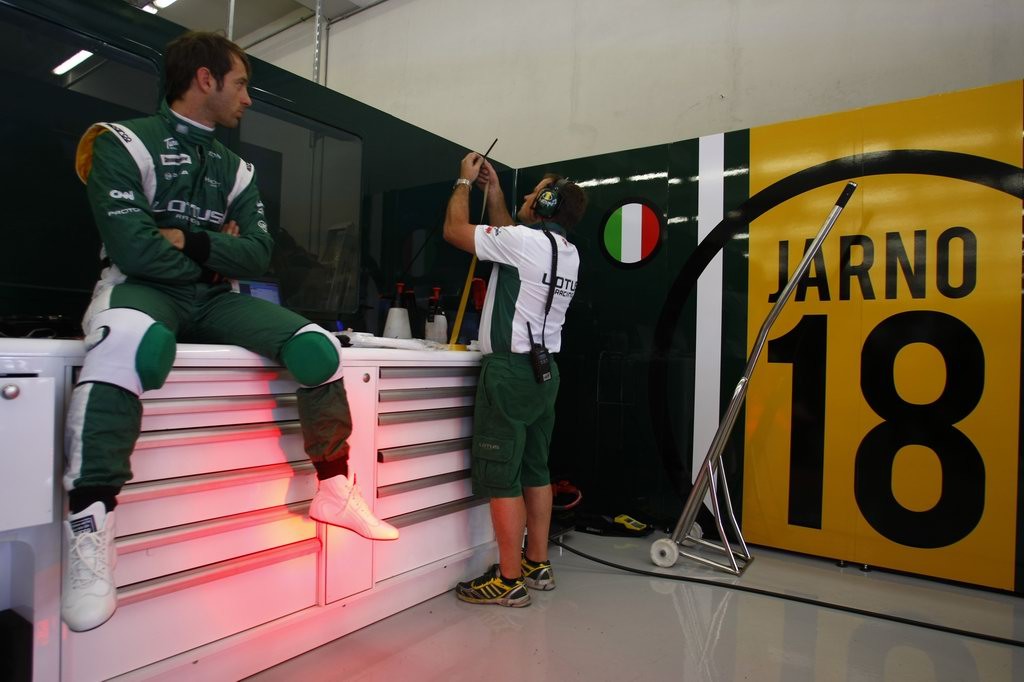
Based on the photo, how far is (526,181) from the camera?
3.50 metres

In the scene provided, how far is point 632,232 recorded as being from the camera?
3.13 metres

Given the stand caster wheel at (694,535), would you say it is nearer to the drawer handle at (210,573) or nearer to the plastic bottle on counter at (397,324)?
the plastic bottle on counter at (397,324)

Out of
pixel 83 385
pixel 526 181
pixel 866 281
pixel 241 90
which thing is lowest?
pixel 83 385

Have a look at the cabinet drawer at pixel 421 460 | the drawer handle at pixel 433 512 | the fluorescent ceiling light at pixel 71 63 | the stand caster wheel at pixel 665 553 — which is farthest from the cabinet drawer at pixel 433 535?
the fluorescent ceiling light at pixel 71 63

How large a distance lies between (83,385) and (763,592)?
2.33 m

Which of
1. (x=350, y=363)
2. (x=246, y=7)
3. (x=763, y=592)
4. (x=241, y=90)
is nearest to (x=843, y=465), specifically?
(x=763, y=592)

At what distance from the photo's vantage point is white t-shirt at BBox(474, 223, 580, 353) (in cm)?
218

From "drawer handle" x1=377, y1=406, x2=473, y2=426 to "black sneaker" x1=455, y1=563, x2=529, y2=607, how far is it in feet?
2.04

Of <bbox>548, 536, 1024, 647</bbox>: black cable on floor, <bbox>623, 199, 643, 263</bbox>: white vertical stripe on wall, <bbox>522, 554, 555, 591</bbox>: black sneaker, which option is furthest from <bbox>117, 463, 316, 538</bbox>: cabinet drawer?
<bbox>623, 199, 643, 263</bbox>: white vertical stripe on wall

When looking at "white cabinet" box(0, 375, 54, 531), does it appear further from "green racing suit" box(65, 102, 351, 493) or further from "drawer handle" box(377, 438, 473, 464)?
"drawer handle" box(377, 438, 473, 464)

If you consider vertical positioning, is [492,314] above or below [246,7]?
below

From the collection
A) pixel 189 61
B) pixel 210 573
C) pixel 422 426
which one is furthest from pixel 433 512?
pixel 189 61

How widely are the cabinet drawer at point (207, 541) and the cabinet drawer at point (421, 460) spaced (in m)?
0.29

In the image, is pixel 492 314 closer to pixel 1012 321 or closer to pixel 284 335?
pixel 284 335
